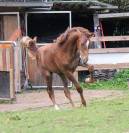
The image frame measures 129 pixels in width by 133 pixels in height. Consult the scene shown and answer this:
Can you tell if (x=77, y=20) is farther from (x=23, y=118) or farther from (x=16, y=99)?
(x=23, y=118)

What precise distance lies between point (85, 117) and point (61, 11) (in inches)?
475

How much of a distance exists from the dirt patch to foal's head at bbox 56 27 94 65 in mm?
2626

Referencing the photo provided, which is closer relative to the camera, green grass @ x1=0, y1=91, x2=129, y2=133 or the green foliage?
green grass @ x1=0, y1=91, x2=129, y2=133

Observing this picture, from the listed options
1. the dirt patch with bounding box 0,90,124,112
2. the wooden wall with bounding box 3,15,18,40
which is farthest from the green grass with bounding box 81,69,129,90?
the wooden wall with bounding box 3,15,18,40

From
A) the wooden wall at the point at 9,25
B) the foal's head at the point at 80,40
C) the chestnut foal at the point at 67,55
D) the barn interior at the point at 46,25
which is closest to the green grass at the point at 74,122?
the foal's head at the point at 80,40

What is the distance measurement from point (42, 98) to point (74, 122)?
751 cm

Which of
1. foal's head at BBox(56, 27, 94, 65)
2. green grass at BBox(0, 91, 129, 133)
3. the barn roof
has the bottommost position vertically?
green grass at BBox(0, 91, 129, 133)

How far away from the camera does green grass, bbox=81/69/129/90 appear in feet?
64.4

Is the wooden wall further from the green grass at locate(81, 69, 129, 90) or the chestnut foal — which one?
the chestnut foal

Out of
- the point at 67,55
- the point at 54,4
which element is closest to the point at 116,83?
the point at 54,4

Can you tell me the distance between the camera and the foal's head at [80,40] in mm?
11938

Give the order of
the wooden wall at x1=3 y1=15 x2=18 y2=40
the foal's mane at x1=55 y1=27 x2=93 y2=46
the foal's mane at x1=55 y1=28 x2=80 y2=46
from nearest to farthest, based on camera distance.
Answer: the foal's mane at x1=55 y1=27 x2=93 y2=46 < the foal's mane at x1=55 y1=28 x2=80 y2=46 < the wooden wall at x1=3 y1=15 x2=18 y2=40

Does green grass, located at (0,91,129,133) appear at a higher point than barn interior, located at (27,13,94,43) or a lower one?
lower

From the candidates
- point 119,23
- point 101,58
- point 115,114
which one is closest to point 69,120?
point 115,114
